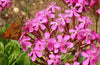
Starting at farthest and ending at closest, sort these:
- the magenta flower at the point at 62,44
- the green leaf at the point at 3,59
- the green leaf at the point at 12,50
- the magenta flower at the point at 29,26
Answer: the green leaf at the point at 12,50, the green leaf at the point at 3,59, the magenta flower at the point at 29,26, the magenta flower at the point at 62,44

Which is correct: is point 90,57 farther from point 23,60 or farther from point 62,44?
point 23,60

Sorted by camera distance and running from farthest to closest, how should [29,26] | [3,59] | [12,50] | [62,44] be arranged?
[12,50], [3,59], [29,26], [62,44]

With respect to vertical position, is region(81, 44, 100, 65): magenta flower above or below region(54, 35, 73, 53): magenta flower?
below

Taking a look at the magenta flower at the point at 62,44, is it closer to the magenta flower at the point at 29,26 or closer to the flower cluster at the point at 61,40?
the flower cluster at the point at 61,40

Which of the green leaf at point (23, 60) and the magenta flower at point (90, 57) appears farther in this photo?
the green leaf at point (23, 60)

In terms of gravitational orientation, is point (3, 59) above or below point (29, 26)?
below

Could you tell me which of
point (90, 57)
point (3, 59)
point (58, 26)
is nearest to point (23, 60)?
point (3, 59)

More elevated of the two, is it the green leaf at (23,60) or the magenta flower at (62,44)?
the magenta flower at (62,44)

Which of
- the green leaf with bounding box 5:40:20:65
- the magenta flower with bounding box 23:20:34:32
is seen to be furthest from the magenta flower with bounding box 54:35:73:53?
the green leaf with bounding box 5:40:20:65

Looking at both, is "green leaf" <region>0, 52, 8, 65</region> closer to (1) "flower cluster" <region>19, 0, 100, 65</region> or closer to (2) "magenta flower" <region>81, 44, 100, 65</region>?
(1) "flower cluster" <region>19, 0, 100, 65</region>

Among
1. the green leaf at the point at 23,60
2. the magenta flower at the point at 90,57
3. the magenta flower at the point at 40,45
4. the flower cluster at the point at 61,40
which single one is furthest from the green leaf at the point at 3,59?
the magenta flower at the point at 90,57

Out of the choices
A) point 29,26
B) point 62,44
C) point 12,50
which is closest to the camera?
point 62,44

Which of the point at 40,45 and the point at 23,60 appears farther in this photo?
the point at 23,60

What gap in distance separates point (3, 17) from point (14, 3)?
0.99 ft
